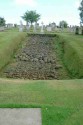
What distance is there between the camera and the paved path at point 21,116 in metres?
7.32

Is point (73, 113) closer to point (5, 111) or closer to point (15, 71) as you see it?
point (5, 111)

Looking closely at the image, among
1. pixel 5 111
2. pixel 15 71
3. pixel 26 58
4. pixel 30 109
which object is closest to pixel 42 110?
pixel 30 109

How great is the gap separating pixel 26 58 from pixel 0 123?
18.2 m

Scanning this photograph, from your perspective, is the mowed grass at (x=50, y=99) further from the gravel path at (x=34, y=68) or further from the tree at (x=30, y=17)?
the tree at (x=30, y=17)

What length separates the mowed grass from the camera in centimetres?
768

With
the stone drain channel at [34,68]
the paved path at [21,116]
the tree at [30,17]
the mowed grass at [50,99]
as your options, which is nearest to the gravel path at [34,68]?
the stone drain channel at [34,68]

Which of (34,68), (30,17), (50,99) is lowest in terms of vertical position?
(30,17)

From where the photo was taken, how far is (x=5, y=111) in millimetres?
7934

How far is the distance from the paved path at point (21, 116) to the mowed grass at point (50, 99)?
0.51ft

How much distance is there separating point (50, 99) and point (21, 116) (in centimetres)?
149

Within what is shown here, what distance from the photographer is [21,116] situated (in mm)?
7613

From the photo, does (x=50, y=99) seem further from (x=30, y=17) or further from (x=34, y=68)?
(x=30, y=17)

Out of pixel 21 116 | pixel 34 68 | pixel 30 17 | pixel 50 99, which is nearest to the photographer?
pixel 21 116

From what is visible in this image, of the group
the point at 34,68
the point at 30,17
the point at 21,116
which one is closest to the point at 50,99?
the point at 21,116
